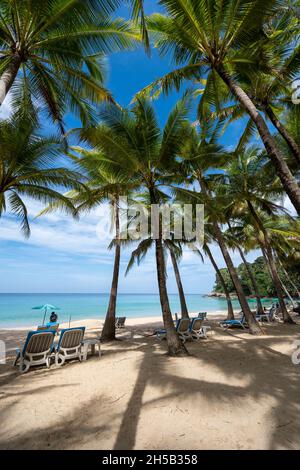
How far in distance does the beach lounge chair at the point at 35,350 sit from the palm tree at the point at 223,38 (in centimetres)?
671

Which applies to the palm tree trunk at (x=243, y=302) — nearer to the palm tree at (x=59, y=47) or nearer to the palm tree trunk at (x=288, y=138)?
the palm tree trunk at (x=288, y=138)

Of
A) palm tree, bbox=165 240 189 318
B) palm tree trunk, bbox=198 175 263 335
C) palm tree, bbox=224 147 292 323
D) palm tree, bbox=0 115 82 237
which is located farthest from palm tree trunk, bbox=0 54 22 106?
palm tree, bbox=165 240 189 318

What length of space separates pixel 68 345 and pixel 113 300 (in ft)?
12.4

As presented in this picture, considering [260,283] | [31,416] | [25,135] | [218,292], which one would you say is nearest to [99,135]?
[25,135]

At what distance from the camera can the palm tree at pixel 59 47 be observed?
15.4 feet

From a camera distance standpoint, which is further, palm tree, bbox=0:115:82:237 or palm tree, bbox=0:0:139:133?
palm tree, bbox=0:115:82:237

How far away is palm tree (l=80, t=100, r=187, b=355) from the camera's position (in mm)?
6855

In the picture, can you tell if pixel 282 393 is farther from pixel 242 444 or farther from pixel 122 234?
pixel 122 234

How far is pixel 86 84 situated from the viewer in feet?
20.5

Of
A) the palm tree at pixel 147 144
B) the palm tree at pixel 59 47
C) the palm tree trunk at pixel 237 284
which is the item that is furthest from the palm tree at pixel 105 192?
the palm tree trunk at pixel 237 284

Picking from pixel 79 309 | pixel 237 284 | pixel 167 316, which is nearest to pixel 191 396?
pixel 167 316

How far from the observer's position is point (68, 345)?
658 cm

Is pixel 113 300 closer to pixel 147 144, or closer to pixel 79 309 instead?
pixel 147 144

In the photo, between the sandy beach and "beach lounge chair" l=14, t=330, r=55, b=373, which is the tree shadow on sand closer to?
the sandy beach
